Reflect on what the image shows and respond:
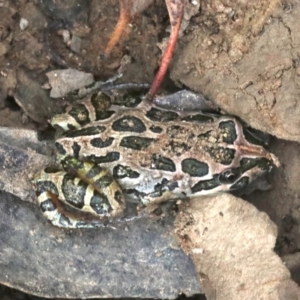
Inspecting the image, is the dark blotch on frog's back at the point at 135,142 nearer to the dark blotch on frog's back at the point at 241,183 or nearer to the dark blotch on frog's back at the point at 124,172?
the dark blotch on frog's back at the point at 124,172

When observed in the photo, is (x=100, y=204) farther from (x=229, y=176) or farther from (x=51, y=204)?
(x=229, y=176)

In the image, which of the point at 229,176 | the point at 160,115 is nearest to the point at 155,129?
the point at 160,115

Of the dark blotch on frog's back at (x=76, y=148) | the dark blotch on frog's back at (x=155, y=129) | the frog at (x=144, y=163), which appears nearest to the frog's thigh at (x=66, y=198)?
the frog at (x=144, y=163)

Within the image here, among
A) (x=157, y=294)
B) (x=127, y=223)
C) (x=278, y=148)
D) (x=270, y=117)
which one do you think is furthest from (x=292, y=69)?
(x=157, y=294)

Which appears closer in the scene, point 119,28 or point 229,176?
point 229,176

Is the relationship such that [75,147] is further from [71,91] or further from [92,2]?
[92,2]
